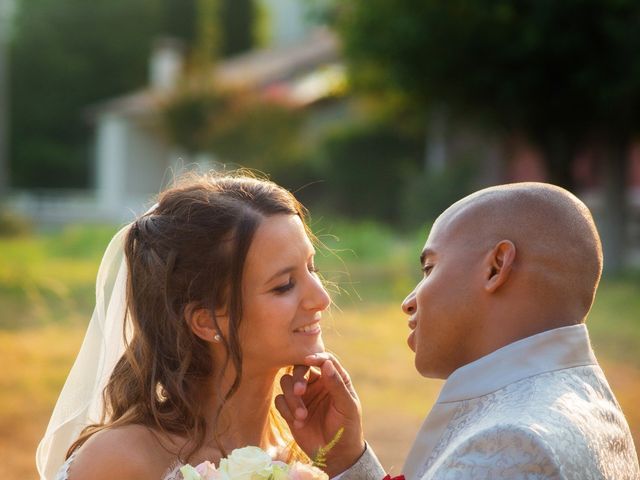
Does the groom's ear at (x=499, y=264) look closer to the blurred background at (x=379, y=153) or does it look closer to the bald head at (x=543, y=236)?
the bald head at (x=543, y=236)

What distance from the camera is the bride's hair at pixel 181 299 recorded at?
296 cm

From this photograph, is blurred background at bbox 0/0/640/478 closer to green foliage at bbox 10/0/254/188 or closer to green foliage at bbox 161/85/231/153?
Result: green foliage at bbox 161/85/231/153

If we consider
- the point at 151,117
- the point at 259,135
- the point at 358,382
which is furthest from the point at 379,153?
the point at 358,382

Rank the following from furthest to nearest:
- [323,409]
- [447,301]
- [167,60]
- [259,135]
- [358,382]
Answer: [167,60] < [259,135] < [358,382] < [323,409] < [447,301]

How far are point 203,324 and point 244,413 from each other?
0.28m

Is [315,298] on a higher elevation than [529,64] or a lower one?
higher

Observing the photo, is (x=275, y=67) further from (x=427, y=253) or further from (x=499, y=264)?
(x=499, y=264)

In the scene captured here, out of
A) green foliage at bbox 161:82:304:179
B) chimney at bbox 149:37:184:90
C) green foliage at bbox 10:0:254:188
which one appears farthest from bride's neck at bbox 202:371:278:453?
green foliage at bbox 10:0:254:188

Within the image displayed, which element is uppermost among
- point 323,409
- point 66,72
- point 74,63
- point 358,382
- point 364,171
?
point 323,409

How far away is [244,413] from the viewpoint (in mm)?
3070

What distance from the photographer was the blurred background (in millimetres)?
10812

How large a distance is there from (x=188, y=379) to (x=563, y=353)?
120cm

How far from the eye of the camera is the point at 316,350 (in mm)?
2961

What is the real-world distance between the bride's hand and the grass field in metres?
1.72
